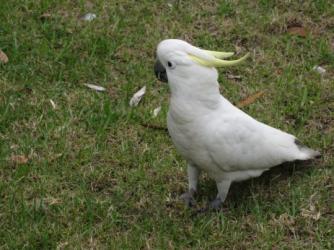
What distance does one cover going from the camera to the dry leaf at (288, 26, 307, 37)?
459 centimetres

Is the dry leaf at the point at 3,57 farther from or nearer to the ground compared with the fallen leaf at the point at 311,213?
nearer to the ground

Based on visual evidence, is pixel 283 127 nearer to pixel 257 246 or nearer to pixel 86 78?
pixel 257 246

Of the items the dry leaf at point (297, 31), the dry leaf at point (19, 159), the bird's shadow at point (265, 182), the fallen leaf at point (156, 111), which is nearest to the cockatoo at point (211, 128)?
the bird's shadow at point (265, 182)

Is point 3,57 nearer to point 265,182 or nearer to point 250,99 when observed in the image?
point 250,99

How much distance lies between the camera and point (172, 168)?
3529mm

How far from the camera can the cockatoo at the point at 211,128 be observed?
2.88 m

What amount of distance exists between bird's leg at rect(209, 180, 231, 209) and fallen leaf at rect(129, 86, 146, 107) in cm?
93

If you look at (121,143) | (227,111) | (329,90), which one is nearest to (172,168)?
(121,143)

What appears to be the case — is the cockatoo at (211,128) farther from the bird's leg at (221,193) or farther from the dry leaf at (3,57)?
the dry leaf at (3,57)

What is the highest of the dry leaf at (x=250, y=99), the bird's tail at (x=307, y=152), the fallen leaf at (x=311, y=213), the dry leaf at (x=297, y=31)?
the bird's tail at (x=307, y=152)

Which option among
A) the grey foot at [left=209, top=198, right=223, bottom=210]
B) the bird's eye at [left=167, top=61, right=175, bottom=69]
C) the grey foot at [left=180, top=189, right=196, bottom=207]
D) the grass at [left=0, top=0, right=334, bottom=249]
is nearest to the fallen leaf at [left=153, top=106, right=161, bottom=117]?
the grass at [left=0, top=0, right=334, bottom=249]

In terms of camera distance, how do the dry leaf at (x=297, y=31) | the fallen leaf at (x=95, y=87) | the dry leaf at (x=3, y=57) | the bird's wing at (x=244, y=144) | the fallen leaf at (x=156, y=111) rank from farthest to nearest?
the dry leaf at (x=297, y=31) < the dry leaf at (x=3, y=57) < the fallen leaf at (x=95, y=87) < the fallen leaf at (x=156, y=111) < the bird's wing at (x=244, y=144)

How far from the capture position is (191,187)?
131 inches

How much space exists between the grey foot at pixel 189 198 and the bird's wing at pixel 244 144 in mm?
288
